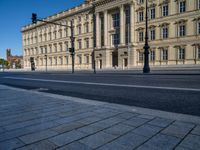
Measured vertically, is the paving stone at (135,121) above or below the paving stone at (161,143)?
below

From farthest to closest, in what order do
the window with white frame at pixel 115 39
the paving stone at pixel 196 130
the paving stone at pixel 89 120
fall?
the window with white frame at pixel 115 39, the paving stone at pixel 89 120, the paving stone at pixel 196 130

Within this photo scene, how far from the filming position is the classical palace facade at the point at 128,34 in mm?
34469

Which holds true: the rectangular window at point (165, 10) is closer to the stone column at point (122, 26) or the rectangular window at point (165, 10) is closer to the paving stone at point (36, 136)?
the stone column at point (122, 26)

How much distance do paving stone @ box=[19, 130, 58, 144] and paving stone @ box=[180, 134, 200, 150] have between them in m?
2.14

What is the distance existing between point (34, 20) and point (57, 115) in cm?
1675

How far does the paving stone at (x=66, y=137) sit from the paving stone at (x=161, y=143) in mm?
1074

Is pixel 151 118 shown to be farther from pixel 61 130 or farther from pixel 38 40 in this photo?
pixel 38 40

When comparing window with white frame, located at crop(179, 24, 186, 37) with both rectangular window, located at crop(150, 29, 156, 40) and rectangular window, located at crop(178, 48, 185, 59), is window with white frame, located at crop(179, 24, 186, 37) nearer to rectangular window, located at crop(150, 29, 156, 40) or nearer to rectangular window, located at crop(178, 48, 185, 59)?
rectangular window, located at crop(178, 48, 185, 59)

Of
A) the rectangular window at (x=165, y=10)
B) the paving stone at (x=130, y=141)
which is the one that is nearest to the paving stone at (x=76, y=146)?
the paving stone at (x=130, y=141)

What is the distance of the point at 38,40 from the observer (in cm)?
7462

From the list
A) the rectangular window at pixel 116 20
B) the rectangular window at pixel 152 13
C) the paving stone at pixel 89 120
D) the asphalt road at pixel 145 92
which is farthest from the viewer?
the rectangular window at pixel 116 20

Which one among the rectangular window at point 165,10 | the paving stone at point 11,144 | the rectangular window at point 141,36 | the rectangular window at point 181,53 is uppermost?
the rectangular window at point 165,10

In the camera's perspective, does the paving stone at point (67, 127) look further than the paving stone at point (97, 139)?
Yes

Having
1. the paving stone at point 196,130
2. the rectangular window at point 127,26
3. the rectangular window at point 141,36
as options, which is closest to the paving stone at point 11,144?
the paving stone at point 196,130
